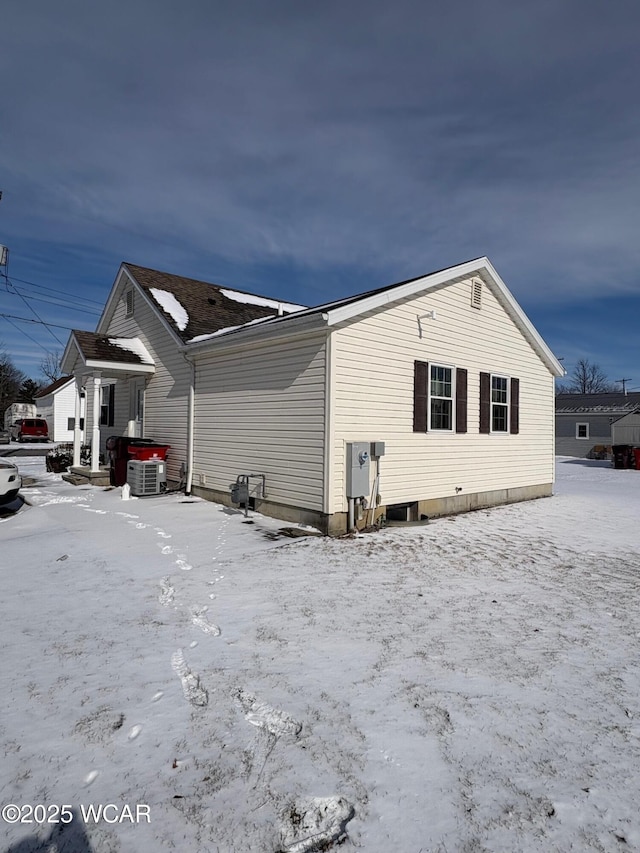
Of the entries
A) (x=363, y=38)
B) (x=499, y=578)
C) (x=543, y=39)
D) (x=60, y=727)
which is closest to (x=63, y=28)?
(x=363, y=38)

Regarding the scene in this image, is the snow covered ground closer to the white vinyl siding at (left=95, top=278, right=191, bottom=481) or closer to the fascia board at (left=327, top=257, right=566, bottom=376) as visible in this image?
the fascia board at (left=327, top=257, right=566, bottom=376)

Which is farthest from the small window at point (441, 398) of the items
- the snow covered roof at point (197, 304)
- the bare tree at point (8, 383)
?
the bare tree at point (8, 383)

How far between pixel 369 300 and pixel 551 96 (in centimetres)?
599

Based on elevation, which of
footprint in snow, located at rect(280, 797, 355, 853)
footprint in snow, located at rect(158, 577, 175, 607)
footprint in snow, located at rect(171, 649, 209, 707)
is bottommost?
footprint in snow, located at rect(280, 797, 355, 853)

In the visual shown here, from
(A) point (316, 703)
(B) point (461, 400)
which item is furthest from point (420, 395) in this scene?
(A) point (316, 703)

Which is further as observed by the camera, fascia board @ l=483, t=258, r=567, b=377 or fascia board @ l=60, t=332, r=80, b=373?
fascia board @ l=60, t=332, r=80, b=373

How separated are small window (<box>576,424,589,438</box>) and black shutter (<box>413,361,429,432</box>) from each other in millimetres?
25492

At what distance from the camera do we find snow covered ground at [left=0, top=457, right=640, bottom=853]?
6.84 ft

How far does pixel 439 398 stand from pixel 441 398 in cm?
7

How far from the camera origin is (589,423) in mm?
29891

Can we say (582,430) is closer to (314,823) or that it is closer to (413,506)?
(413,506)

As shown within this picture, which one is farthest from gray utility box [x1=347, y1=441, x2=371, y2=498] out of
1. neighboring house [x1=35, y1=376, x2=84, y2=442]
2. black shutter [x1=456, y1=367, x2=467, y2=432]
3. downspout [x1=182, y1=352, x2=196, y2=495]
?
neighboring house [x1=35, y1=376, x2=84, y2=442]

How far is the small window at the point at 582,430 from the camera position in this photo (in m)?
30.1

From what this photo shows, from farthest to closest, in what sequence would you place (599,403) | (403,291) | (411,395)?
(599,403) < (411,395) < (403,291)
